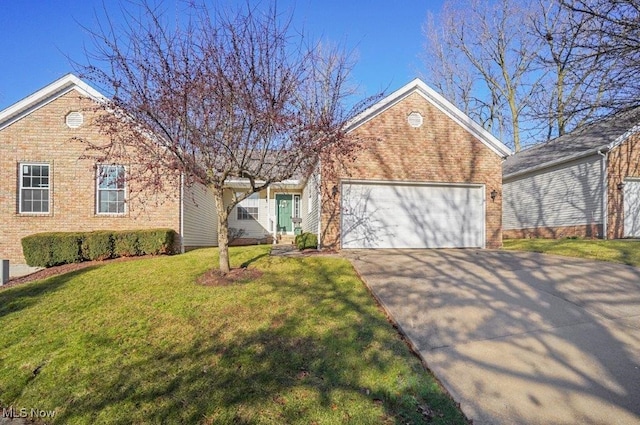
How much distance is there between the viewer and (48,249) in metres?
9.98

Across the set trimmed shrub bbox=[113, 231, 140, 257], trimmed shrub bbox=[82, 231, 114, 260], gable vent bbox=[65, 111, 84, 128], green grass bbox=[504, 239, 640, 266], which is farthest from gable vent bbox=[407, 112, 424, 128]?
gable vent bbox=[65, 111, 84, 128]

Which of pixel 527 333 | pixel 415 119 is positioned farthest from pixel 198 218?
pixel 527 333

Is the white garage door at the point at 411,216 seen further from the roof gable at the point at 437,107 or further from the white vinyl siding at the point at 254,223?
the white vinyl siding at the point at 254,223

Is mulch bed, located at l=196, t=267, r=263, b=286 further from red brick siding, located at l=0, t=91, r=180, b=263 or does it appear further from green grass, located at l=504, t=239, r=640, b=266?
green grass, located at l=504, t=239, r=640, b=266

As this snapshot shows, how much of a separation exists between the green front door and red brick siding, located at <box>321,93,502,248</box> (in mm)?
6722

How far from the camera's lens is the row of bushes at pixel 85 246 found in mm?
9977

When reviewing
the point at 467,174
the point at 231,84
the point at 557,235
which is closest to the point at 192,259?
the point at 231,84

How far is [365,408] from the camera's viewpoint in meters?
3.43

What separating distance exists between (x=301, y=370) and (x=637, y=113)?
12101 mm

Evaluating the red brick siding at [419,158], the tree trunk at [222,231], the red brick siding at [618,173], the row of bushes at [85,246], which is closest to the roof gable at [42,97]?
the row of bushes at [85,246]

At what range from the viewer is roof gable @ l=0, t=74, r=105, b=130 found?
11.0 metres

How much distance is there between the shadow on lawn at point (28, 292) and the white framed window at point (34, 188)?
4273mm

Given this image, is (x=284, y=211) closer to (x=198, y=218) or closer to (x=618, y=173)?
(x=198, y=218)

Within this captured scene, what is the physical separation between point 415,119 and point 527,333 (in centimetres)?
846
